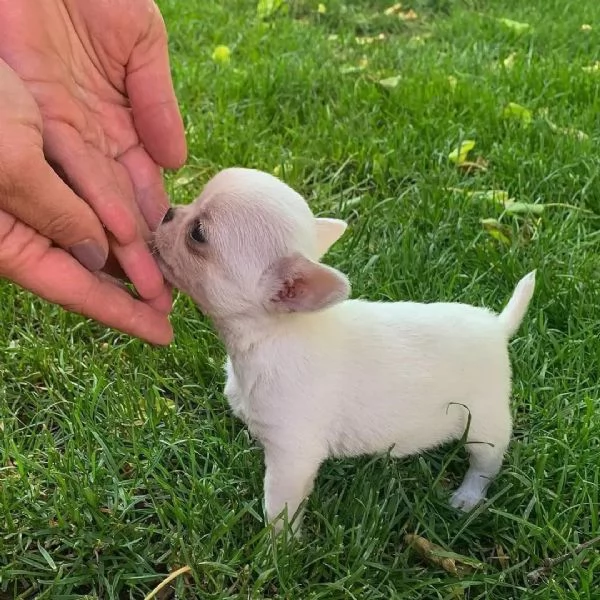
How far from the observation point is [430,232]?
377cm

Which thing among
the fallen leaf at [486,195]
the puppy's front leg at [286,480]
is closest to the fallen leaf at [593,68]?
the fallen leaf at [486,195]

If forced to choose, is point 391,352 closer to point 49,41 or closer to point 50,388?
point 50,388

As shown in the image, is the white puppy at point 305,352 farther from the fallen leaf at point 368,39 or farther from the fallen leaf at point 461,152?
the fallen leaf at point 368,39

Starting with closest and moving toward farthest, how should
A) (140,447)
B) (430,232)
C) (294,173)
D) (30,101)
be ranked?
(30,101), (140,447), (430,232), (294,173)

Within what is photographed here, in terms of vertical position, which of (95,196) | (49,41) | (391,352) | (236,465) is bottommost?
(236,465)

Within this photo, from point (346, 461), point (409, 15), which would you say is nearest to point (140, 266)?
point (346, 461)

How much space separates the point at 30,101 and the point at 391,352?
1.36m

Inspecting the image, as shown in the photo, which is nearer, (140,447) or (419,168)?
(140,447)

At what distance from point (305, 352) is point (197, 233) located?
0.51 metres

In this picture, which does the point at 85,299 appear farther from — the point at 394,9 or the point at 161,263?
the point at 394,9

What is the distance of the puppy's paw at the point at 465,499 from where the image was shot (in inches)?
104

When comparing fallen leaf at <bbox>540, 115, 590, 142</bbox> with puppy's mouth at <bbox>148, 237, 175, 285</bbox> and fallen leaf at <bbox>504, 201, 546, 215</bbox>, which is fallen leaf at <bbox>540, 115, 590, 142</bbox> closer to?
fallen leaf at <bbox>504, 201, 546, 215</bbox>

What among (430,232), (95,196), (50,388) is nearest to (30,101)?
(95,196)

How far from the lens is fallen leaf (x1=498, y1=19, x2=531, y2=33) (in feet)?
21.2
